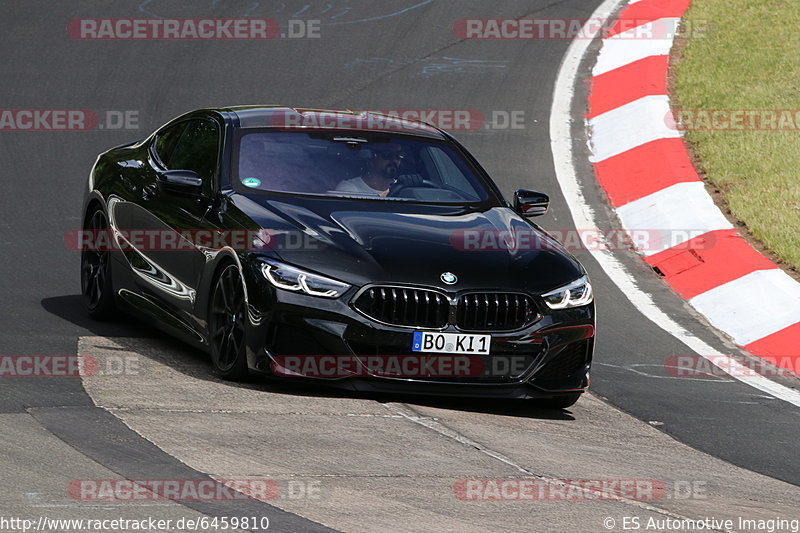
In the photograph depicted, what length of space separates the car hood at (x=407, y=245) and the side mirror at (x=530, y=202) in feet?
1.70

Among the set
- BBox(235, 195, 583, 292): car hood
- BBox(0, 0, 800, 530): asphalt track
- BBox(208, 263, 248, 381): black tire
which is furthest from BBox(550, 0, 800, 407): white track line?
BBox(208, 263, 248, 381): black tire

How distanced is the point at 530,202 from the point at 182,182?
6.92 feet

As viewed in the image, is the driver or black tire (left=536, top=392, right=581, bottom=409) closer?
black tire (left=536, top=392, right=581, bottom=409)

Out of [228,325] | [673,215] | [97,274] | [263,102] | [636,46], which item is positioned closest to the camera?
[228,325]

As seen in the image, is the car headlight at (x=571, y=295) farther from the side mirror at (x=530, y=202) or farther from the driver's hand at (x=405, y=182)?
the driver's hand at (x=405, y=182)

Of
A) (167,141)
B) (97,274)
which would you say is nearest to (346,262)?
(167,141)

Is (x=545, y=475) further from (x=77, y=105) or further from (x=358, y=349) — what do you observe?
(x=77, y=105)

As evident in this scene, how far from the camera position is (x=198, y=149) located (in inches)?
331

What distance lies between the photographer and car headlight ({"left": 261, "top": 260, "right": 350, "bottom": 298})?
6.92 m

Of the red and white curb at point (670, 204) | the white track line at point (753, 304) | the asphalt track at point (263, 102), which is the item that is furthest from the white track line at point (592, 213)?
the white track line at point (753, 304)

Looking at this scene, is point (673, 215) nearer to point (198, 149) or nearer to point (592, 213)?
point (592, 213)

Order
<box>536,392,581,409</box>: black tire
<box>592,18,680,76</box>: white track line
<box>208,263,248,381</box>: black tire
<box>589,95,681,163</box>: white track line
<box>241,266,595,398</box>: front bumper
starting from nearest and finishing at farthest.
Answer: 1. <box>241,266,595,398</box>: front bumper
2. <box>208,263,248,381</box>: black tire
3. <box>536,392,581,409</box>: black tire
4. <box>589,95,681,163</box>: white track line
5. <box>592,18,680,76</box>: white track line

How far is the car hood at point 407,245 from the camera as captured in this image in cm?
700

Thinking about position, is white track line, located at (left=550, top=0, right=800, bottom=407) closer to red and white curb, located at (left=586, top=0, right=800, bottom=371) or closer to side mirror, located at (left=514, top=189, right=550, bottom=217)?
red and white curb, located at (left=586, top=0, right=800, bottom=371)
